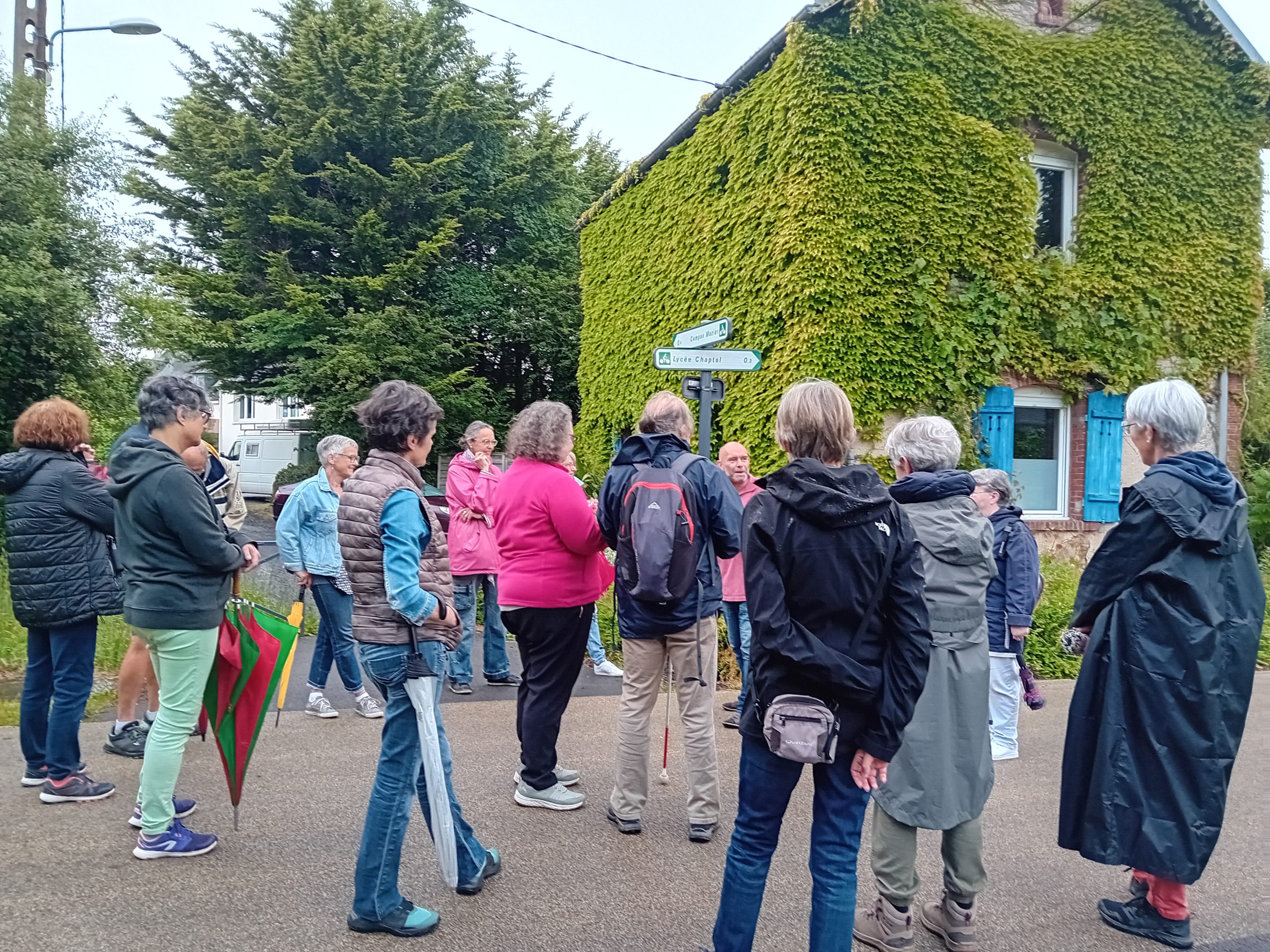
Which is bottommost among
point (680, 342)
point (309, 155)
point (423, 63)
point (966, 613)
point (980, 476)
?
point (966, 613)

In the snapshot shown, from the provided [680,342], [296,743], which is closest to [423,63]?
[680,342]

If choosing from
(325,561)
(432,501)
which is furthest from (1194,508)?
(325,561)

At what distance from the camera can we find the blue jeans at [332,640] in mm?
6016

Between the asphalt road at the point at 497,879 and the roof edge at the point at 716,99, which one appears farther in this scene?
the roof edge at the point at 716,99

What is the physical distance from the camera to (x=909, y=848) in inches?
127

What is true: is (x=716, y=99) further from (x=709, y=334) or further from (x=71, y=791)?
(x=71, y=791)

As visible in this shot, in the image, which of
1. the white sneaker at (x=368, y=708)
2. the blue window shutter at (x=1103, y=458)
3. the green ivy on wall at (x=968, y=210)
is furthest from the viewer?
the blue window shutter at (x=1103, y=458)

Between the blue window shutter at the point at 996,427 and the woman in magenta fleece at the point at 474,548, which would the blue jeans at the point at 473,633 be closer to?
the woman in magenta fleece at the point at 474,548

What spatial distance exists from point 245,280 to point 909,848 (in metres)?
20.7

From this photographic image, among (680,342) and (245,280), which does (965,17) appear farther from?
(245,280)

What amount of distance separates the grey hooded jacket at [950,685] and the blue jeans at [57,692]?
12.1ft

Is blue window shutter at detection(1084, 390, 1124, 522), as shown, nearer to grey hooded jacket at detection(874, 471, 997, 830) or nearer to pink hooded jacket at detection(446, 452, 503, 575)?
pink hooded jacket at detection(446, 452, 503, 575)

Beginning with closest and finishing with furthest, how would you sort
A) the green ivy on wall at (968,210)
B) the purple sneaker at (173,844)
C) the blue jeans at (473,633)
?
the purple sneaker at (173,844)
the blue jeans at (473,633)
the green ivy on wall at (968,210)

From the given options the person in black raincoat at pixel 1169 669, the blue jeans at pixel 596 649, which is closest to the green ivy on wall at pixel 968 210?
the blue jeans at pixel 596 649
